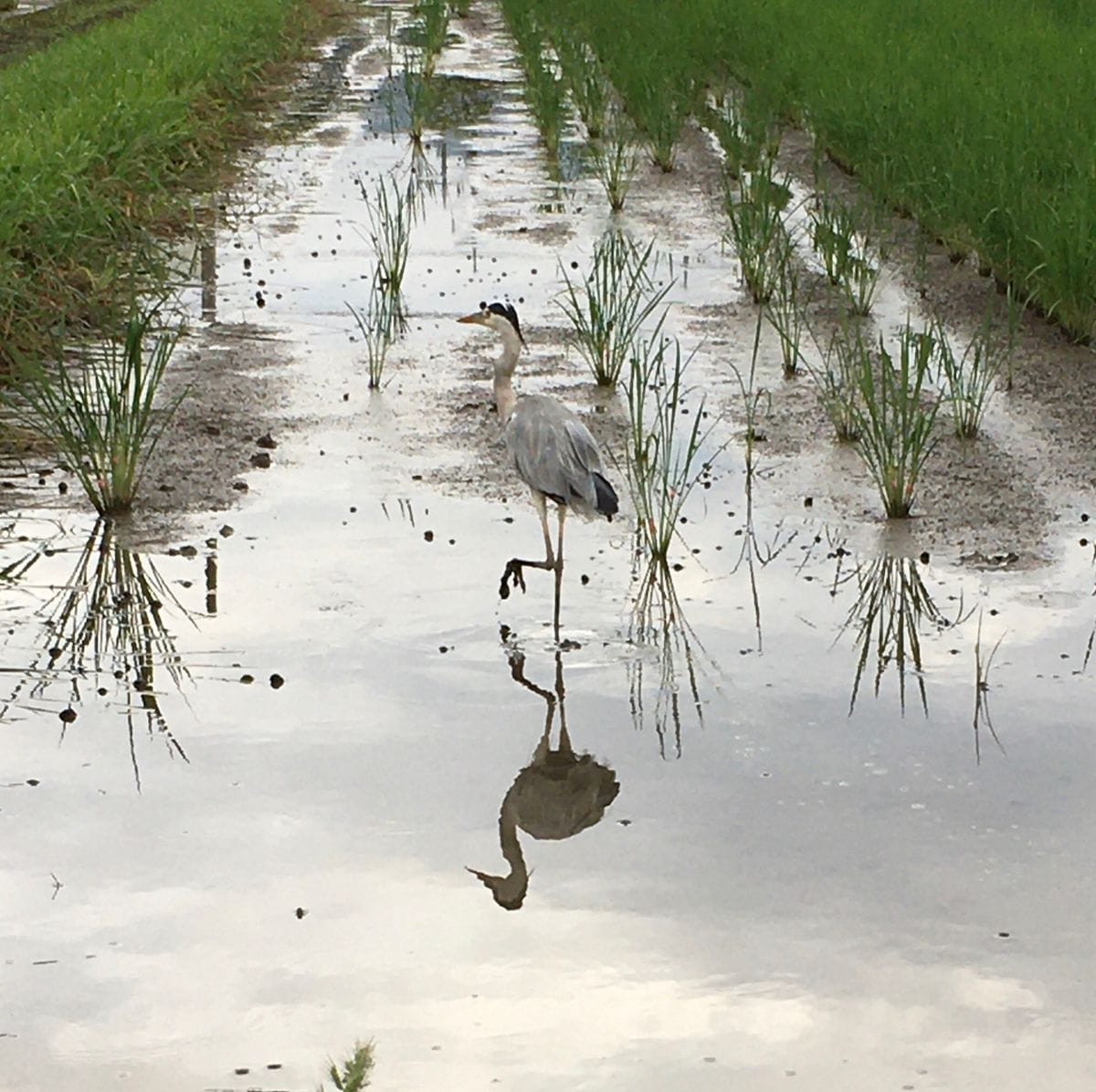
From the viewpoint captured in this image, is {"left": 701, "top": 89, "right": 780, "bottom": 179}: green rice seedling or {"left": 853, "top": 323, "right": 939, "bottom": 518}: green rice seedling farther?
{"left": 701, "top": 89, "right": 780, "bottom": 179}: green rice seedling

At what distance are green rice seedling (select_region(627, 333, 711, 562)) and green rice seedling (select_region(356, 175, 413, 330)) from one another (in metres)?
1.25

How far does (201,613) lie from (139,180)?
21.0ft

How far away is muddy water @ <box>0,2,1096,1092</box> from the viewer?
140 inches

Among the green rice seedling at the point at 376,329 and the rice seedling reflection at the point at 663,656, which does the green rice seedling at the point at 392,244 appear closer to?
the green rice seedling at the point at 376,329

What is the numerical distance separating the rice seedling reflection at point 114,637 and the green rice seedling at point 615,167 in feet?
21.4

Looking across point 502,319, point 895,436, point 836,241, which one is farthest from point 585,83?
point 895,436

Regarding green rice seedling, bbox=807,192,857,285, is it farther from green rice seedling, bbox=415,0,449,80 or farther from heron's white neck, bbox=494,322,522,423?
green rice seedling, bbox=415,0,449,80

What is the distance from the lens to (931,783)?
464cm

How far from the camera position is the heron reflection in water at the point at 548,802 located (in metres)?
4.15

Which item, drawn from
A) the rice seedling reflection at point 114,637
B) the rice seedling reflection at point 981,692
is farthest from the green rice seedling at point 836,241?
the rice seedling reflection at point 114,637

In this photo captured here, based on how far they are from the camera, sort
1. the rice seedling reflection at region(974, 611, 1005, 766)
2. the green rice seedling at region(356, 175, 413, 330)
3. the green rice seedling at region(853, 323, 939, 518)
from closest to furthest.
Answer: the rice seedling reflection at region(974, 611, 1005, 766)
the green rice seedling at region(853, 323, 939, 518)
the green rice seedling at region(356, 175, 413, 330)

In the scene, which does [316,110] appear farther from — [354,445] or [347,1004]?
[347,1004]

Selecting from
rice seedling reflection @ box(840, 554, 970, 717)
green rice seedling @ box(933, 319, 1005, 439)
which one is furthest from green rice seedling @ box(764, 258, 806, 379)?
rice seedling reflection @ box(840, 554, 970, 717)

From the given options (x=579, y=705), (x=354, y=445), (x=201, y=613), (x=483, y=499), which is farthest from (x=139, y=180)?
(x=579, y=705)
